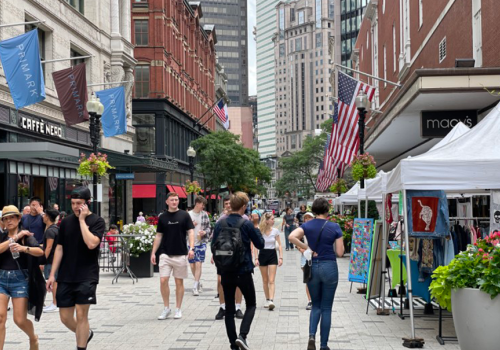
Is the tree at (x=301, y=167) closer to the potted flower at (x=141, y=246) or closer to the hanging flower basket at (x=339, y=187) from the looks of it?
the hanging flower basket at (x=339, y=187)

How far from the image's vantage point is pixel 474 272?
7723 mm

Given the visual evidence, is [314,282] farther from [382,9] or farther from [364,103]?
[382,9]

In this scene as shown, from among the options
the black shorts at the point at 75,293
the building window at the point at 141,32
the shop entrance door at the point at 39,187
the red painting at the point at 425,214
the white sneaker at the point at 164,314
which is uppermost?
the building window at the point at 141,32

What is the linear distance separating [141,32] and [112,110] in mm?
27062

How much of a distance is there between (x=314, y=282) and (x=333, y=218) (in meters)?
18.5

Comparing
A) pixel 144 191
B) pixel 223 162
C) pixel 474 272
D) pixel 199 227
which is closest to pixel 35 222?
pixel 199 227

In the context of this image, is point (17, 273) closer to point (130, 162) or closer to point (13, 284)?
point (13, 284)

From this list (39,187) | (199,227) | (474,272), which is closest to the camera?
(474,272)

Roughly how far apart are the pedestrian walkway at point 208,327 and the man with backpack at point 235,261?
2.47ft

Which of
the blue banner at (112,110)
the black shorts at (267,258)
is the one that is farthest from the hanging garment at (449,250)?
the blue banner at (112,110)

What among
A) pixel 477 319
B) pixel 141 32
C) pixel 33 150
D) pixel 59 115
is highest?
pixel 141 32

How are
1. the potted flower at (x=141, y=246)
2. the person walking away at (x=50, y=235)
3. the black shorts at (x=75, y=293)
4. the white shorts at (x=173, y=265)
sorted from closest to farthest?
1. the black shorts at (x=75, y=293)
2. the white shorts at (x=173, y=265)
3. the person walking away at (x=50, y=235)
4. the potted flower at (x=141, y=246)

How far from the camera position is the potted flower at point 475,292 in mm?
7402

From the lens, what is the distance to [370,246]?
508 inches
